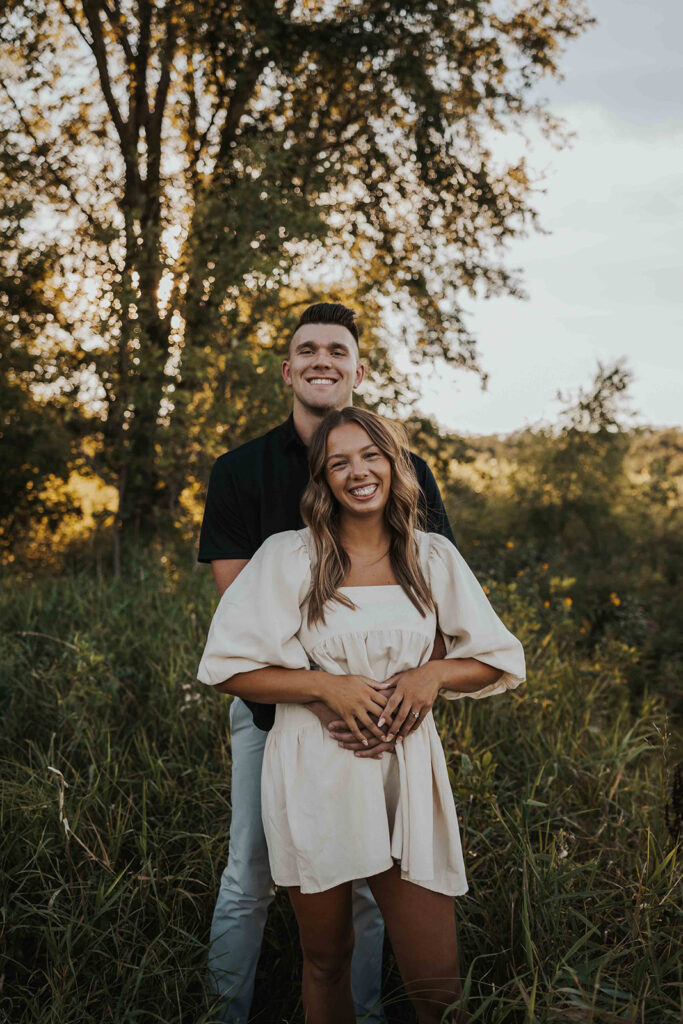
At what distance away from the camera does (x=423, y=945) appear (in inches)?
76.4

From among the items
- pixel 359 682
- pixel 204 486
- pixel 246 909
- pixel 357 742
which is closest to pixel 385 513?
pixel 359 682

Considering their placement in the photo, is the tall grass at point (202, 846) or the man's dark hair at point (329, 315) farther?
the man's dark hair at point (329, 315)

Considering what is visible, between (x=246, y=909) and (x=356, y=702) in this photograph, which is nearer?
(x=356, y=702)

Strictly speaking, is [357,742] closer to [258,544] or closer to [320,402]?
[258,544]

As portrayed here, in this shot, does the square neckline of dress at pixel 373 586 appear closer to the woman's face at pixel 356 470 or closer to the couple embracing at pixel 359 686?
the couple embracing at pixel 359 686

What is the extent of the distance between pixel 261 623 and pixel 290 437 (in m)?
0.84

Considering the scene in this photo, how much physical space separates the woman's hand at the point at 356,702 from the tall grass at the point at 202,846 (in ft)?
1.99

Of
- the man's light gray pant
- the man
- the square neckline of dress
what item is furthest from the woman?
the man's light gray pant

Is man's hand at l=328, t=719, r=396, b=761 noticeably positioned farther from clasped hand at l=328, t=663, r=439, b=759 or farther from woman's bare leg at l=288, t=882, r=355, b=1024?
woman's bare leg at l=288, t=882, r=355, b=1024

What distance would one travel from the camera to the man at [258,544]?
8.10ft

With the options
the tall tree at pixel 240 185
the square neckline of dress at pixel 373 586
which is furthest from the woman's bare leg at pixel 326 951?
the tall tree at pixel 240 185

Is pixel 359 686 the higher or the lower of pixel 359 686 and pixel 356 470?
the lower

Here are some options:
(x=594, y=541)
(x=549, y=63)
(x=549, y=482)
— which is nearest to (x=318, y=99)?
(x=549, y=63)

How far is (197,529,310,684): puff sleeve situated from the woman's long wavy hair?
0.06m
